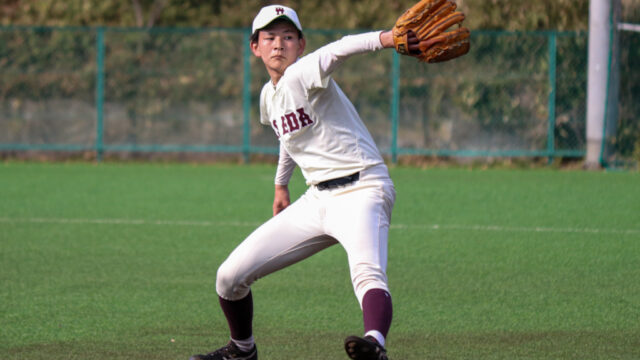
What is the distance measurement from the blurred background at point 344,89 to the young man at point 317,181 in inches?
515

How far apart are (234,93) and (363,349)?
15174 millimetres

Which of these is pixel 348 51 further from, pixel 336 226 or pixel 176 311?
pixel 176 311

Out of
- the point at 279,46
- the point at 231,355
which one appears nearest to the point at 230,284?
the point at 231,355

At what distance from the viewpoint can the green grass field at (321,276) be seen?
6.30 meters

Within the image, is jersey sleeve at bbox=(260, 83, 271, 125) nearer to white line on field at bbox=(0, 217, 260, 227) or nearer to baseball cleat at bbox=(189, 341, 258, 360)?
baseball cleat at bbox=(189, 341, 258, 360)

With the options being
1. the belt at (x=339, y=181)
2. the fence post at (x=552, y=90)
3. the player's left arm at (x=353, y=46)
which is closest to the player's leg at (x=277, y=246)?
the belt at (x=339, y=181)

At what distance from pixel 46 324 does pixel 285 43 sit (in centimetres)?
272

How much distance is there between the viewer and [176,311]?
7.18 metres

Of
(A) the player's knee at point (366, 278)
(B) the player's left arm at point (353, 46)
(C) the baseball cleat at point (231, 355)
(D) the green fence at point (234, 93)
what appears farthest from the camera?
(D) the green fence at point (234, 93)

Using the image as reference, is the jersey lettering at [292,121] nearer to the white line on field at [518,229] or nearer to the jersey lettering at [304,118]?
the jersey lettering at [304,118]

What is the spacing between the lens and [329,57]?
4.79 metres

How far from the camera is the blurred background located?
18172mm

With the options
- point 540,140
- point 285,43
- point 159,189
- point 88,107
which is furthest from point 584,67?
point 285,43

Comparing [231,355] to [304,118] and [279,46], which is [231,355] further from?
[279,46]
